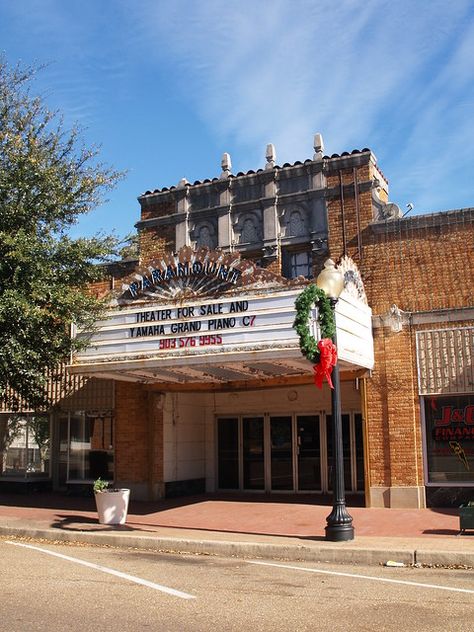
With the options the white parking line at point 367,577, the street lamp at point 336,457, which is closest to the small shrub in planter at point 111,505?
the white parking line at point 367,577

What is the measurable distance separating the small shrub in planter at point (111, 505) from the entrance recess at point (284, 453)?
6.10 m

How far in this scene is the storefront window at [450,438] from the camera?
15.6 m

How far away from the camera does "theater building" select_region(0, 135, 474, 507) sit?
48.4 feet

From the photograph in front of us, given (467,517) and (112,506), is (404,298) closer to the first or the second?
(467,517)

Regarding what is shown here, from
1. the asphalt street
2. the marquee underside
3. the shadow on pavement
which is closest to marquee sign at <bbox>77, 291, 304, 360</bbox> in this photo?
the marquee underside

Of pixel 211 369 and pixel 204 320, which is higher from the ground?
pixel 204 320

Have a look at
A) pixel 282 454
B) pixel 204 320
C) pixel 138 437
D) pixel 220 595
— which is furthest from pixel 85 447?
pixel 220 595

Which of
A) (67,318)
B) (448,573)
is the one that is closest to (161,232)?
(67,318)

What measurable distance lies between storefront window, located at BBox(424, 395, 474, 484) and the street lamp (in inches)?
169

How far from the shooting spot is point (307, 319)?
12.8 m

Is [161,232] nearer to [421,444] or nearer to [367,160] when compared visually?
[367,160]

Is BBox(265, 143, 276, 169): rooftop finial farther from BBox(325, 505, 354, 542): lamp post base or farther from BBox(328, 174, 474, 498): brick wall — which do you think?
BBox(325, 505, 354, 542): lamp post base

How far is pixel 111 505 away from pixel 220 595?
21.8 feet

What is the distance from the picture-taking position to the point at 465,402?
51.5 feet
